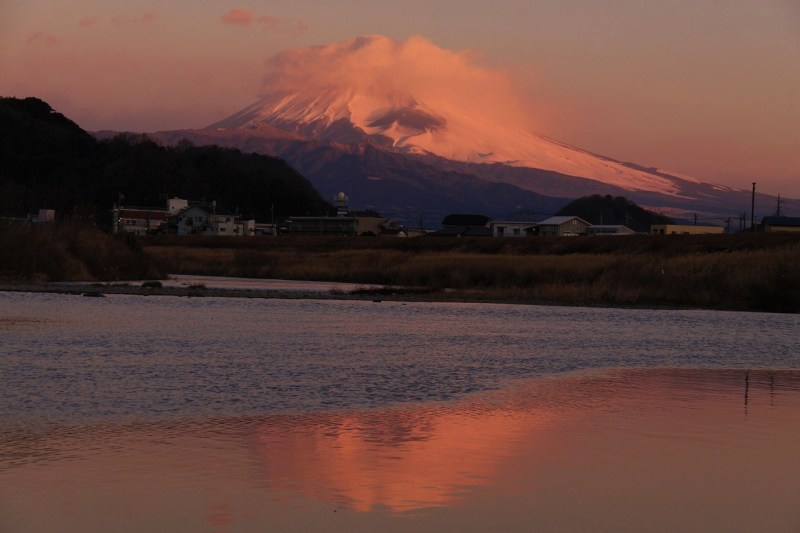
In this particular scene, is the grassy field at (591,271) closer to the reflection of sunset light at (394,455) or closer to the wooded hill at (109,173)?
the reflection of sunset light at (394,455)

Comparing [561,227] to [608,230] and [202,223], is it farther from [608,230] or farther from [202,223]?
[202,223]

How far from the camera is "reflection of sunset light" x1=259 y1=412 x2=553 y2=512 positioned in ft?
31.1

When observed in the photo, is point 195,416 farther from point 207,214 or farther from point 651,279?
point 207,214

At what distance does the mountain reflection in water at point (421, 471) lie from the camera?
866 centimetres

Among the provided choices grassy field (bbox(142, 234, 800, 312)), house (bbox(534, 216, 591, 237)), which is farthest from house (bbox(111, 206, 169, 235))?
grassy field (bbox(142, 234, 800, 312))

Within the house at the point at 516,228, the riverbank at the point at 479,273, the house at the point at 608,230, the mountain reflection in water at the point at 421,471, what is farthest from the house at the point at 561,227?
the mountain reflection in water at the point at 421,471

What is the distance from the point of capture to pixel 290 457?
35.5ft

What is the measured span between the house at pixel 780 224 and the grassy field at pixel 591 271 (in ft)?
82.0

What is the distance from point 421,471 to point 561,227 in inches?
4520

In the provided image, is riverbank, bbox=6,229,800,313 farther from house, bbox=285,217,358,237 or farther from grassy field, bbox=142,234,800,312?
house, bbox=285,217,358,237

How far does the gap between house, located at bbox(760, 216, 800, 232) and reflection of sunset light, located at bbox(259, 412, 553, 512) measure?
87.6m

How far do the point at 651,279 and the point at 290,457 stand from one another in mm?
35127

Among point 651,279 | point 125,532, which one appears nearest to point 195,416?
point 125,532

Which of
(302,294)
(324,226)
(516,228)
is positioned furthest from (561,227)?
(302,294)
